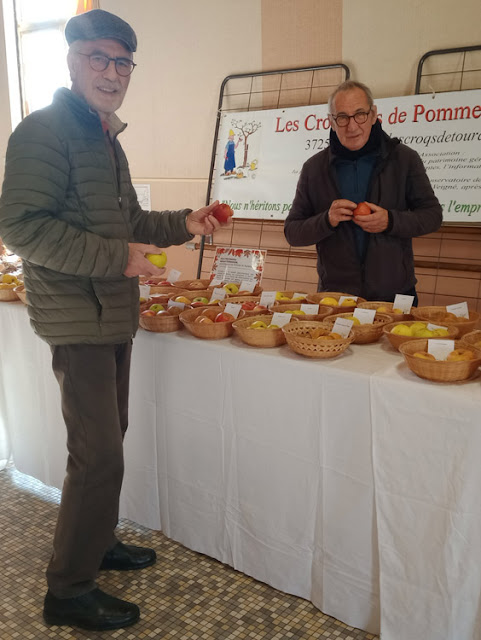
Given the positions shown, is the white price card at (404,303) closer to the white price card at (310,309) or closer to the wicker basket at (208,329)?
the white price card at (310,309)

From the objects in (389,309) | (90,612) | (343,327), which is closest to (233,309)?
(343,327)

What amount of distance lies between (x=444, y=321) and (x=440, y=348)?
1.29 ft

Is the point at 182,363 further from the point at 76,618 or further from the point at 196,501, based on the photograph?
the point at 76,618

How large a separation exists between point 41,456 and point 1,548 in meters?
0.47

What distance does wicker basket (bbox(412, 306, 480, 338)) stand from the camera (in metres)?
1.81

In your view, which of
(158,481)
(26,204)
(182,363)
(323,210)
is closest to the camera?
(26,204)

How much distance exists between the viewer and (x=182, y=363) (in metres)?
1.96

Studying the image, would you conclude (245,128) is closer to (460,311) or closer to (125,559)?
(460,311)

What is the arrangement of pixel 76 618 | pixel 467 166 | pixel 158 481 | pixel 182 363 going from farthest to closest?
1. pixel 467 166
2. pixel 158 481
3. pixel 182 363
4. pixel 76 618

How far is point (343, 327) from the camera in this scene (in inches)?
70.2

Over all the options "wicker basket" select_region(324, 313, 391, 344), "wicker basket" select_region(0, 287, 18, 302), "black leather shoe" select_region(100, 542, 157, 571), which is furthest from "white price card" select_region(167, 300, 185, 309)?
"black leather shoe" select_region(100, 542, 157, 571)

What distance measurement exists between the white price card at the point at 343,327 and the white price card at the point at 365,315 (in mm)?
124

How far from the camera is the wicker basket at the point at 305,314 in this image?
1982 millimetres

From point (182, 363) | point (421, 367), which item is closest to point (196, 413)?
point (182, 363)
